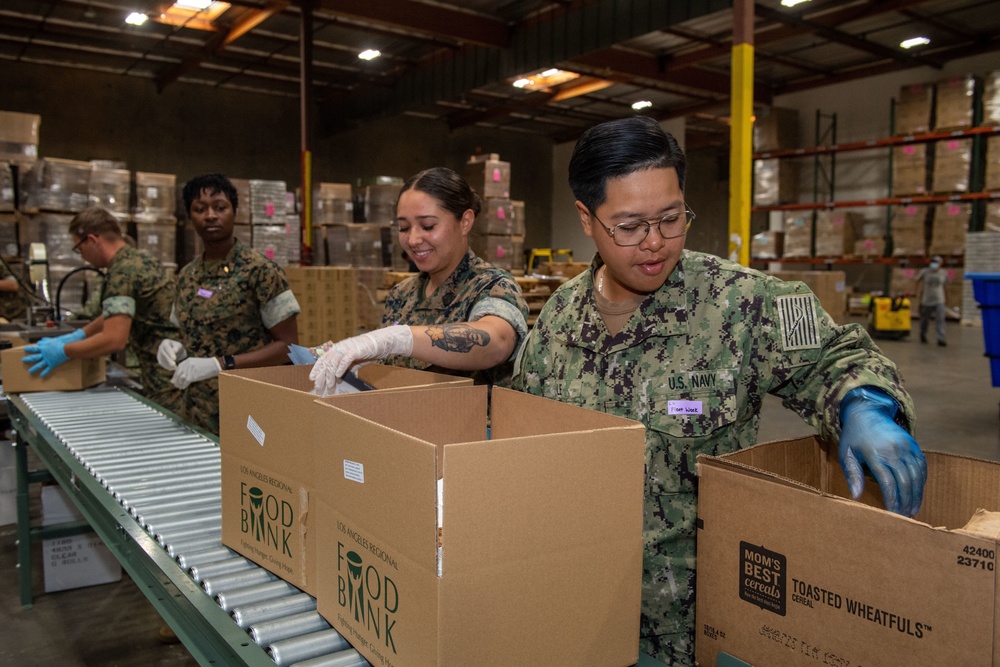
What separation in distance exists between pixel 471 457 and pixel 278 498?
0.57 m

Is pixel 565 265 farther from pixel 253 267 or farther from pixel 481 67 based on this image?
pixel 253 267

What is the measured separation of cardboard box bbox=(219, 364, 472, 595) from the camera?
1.09 metres

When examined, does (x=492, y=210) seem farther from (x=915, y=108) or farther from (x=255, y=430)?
(x=255, y=430)

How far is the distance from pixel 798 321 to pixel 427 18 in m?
8.08

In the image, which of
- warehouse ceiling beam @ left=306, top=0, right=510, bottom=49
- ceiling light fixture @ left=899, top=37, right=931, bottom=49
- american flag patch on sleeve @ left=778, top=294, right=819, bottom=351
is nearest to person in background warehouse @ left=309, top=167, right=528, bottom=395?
american flag patch on sleeve @ left=778, top=294, right=819, bottom=351

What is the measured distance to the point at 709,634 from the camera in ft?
3.04

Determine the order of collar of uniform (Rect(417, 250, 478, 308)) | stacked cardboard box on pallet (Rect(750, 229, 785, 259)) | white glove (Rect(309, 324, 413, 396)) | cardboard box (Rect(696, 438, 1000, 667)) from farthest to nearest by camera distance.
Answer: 1. stacked cardboard box on pallet (Rect(750, 229, 785, 259))
2. collar of uniform (Rect(417, 250, 478, 308))
3. white glove (Rect(309, 324, 413, 396))
4. cardboard box (Rect(696, 438, 1000, 667))

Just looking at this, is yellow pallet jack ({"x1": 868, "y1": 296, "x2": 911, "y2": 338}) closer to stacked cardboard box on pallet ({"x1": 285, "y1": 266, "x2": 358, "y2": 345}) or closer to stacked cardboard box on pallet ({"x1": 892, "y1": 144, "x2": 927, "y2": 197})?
stacked cardboard box on pallet ({"x1": 892, "y1": 144, "x2": 927, "y2": 197})

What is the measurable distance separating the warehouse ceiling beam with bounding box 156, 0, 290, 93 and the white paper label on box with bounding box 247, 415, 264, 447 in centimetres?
813

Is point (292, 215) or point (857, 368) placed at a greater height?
point (292, 215)

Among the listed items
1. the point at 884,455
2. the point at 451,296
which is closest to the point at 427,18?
the point at 451,296

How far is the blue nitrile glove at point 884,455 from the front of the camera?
0.98m

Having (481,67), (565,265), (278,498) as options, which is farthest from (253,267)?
(481,67)

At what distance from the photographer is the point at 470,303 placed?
1.87 m
